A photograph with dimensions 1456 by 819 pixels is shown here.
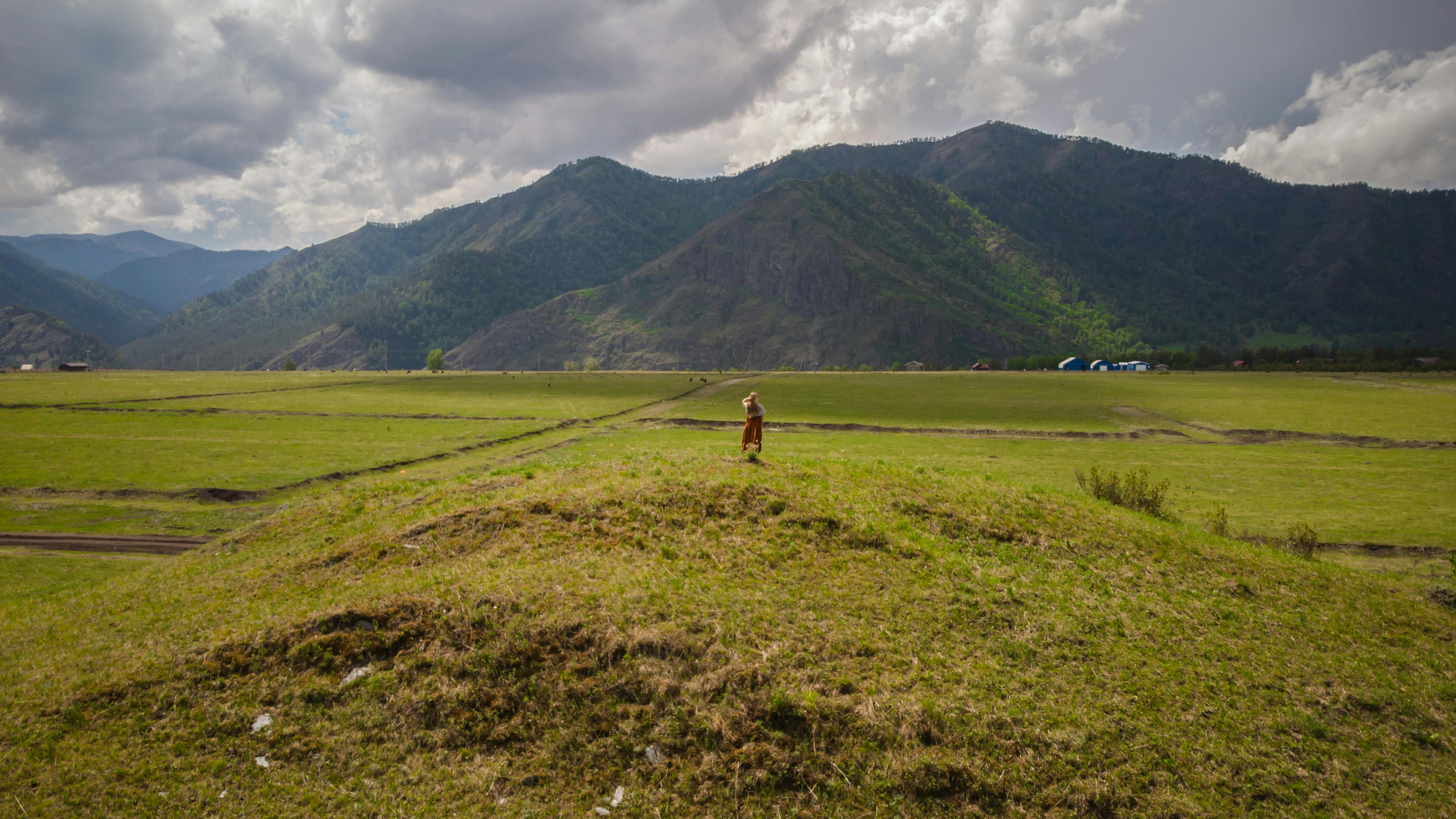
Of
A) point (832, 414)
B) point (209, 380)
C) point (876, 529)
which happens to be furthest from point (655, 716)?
point (209, 380)

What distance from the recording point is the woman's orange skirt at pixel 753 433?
19328 mm

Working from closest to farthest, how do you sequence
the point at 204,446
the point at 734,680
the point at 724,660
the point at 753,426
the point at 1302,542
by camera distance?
the point at 734,680
the point at 724,660
the point at 753,426
the point at 1302,542
the point at 204,446

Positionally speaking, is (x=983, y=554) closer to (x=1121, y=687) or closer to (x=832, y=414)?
(x=1121, y=687)

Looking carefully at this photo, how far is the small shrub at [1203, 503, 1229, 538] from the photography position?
71.3ft

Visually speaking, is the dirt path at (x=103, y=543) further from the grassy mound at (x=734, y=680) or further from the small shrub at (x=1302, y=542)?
the small shrub at (x=1302, y=542)

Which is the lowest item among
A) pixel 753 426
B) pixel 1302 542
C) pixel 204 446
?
pixel 1302 542

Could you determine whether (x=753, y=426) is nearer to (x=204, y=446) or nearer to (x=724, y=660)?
(x=724, y=660)

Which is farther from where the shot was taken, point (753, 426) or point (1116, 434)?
point (1116, 434)

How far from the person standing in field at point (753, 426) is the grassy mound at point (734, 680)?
16.6 feet

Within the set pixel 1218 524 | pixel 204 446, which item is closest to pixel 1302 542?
pixel 1218 524

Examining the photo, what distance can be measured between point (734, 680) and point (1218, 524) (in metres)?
21.4

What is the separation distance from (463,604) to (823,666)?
6164 mm

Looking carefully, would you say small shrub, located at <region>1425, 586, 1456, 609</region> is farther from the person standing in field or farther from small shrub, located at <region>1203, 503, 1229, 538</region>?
the person standing in field

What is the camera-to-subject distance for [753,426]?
769 inches
